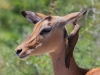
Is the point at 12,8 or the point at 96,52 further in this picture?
the point at 12,8

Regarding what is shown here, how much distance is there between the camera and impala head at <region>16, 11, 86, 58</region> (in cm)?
533

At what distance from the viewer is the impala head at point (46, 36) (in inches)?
210

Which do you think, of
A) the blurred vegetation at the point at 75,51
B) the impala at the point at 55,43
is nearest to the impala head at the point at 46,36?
the impala at the point at 55,43

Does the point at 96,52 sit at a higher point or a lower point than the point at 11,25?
higher

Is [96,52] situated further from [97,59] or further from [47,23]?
[47,23]

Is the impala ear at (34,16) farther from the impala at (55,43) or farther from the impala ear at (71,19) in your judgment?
the impala ear at (71,19)

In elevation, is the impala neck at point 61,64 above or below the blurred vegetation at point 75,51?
above

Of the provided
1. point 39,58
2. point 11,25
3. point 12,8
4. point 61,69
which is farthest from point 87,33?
point 12,8

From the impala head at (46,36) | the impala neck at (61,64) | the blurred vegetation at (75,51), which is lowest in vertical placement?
the blurred vegetation at (75,51)

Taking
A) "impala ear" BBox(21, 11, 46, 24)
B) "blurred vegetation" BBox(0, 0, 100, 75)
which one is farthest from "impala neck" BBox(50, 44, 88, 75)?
"blurred vegetation" BBox(0, 0, 100, 75)

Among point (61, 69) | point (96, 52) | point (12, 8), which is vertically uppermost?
point (61, 69)

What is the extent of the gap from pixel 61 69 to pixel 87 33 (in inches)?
89.2

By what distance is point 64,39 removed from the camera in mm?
5547

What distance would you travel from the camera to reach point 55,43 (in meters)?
5.46
